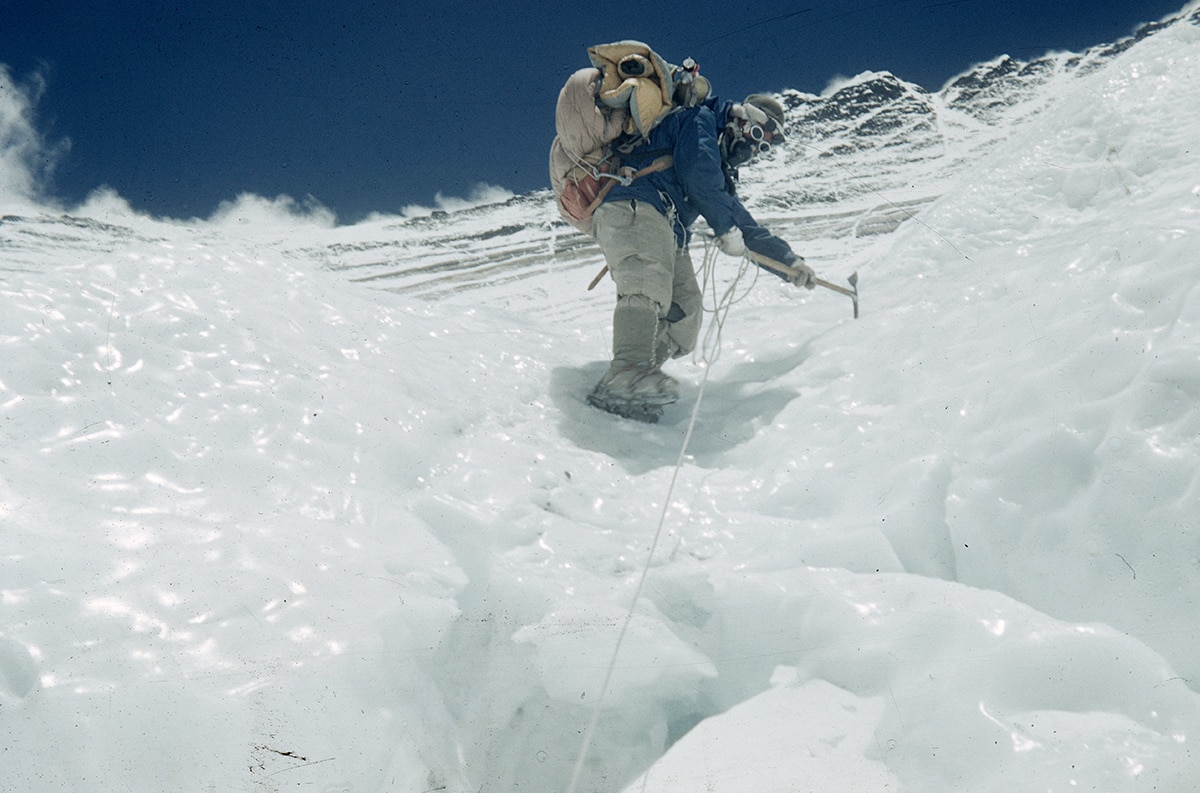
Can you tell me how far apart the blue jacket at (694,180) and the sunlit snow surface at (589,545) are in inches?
33.6

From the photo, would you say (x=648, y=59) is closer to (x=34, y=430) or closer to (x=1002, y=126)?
(x=34, y=430)

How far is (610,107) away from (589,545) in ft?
8.03

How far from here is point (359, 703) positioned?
176 centimetres

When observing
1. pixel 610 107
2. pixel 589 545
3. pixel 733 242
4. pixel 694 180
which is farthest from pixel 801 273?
pixel 589 545

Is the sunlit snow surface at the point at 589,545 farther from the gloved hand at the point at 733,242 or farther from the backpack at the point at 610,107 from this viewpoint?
the backpack at the point at 610,107

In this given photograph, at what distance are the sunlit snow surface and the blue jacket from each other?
0.85m

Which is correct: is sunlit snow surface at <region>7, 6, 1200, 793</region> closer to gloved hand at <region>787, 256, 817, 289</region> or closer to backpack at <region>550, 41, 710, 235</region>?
gloved hand at <region>787, 256, 817, 289</region>

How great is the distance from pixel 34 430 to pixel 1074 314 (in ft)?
11.9

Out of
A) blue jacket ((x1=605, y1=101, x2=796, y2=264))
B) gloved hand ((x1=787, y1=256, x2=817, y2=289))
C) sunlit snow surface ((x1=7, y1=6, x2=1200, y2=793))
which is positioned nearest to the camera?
sunlit snow surface ((x1=7, y1=6, x2=1200, y2=793))

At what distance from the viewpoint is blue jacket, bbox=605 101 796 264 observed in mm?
3879

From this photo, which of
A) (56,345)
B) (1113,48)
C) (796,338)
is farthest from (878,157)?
(56,345)

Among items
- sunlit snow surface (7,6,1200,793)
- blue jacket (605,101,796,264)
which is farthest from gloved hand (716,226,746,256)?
sunlit snow surface (7,6,1200,793)

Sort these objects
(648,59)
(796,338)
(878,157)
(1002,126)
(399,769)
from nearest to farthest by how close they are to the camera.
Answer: (399,769), (648,59), (796,338), (878,157), (1002,126)

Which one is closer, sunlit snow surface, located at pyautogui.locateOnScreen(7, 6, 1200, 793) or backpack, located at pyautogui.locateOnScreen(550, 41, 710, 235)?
sunlit snow surface, located at pyautogui.locateOnScreen(7, 6, 1200, 793)
